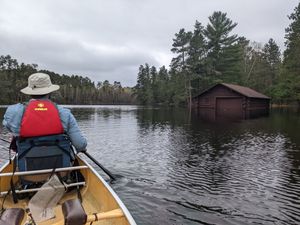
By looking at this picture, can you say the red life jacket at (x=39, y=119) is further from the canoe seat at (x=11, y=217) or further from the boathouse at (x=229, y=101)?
the boathouse at (x=229, y=101)

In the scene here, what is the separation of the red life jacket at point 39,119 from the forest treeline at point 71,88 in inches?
3549

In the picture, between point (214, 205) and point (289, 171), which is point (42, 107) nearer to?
point (214, 205)

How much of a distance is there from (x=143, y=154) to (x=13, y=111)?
882 centimetres

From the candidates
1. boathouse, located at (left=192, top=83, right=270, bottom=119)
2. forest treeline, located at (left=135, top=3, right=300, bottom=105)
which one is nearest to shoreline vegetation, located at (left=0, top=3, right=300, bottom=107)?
forest treeline, located at (left=135, top=3, right=300, bottom=105)

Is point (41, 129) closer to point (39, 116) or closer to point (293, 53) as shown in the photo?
point (39, 116)

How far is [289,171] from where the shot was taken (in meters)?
10.3

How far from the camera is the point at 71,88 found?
134 meters

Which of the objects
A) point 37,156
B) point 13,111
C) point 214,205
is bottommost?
point 214,205

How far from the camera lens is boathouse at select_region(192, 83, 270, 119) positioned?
44531 mm

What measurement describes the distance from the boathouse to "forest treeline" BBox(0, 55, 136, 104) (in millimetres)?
58726

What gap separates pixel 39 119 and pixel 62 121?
36cm

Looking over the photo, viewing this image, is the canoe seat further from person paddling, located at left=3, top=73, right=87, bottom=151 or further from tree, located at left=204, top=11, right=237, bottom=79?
tree, located at left=204, top=11, right=237, bottom=79

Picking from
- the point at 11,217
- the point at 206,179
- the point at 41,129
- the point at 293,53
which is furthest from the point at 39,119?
the point at 293,53

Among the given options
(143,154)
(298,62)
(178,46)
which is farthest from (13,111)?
(178,46)
